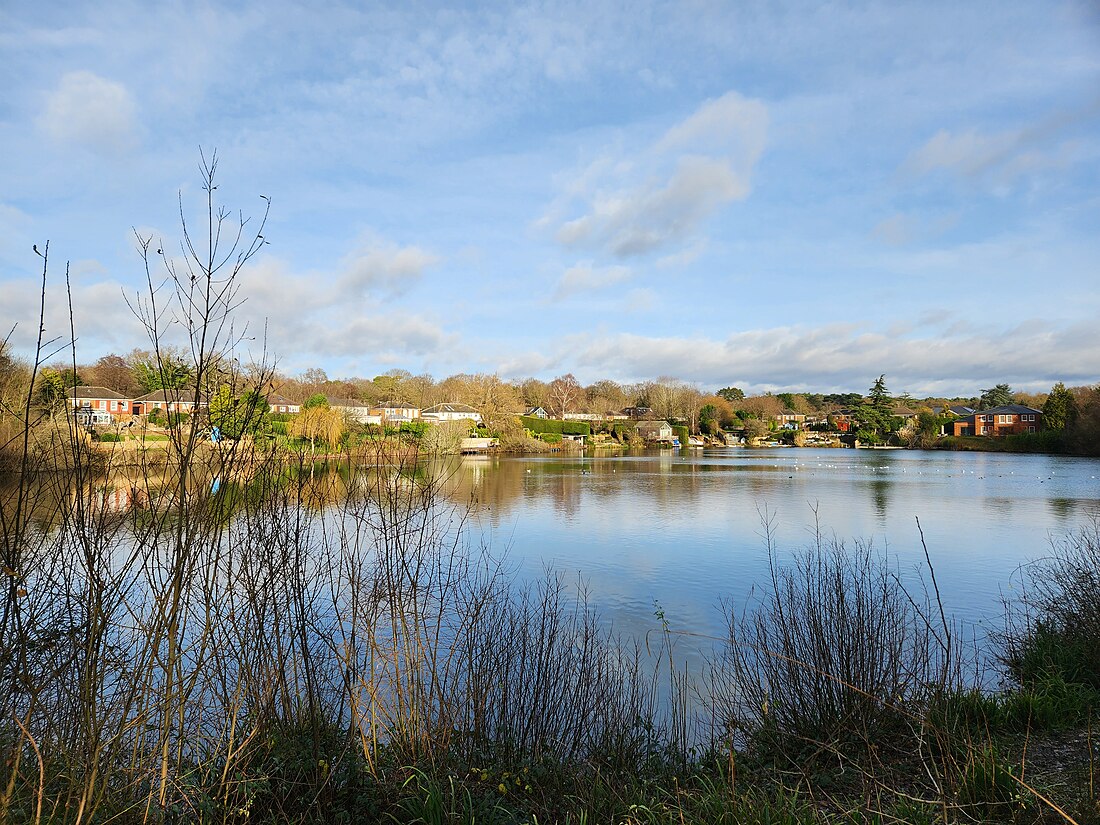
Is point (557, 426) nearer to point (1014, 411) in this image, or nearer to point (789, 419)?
point (789, 419)

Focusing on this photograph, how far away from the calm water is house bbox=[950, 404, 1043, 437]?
41.9 meters

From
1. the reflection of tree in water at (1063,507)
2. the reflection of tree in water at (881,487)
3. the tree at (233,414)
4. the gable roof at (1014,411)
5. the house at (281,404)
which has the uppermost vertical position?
the gable roof at (1014,411)

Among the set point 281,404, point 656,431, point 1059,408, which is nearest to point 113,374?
point 281,404

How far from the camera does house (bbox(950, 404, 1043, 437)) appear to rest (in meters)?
74.1

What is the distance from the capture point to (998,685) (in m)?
7.53

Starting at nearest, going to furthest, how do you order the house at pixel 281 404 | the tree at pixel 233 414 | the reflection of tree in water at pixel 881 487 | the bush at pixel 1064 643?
the tree at pixel 233 414 → the house at pixel 281 404 → the bush at pixel 1064 643 → the reflection of tree in water at pixel 881 487

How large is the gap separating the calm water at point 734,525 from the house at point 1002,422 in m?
41.9

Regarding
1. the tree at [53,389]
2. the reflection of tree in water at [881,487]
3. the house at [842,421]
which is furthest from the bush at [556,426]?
the tree at [53,389]

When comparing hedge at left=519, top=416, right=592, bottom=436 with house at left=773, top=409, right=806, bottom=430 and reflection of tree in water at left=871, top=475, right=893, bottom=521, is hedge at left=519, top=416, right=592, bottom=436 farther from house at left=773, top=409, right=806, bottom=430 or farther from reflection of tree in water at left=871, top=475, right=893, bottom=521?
reflection of tree in water at left=871, top=475, right=893, bottom=521

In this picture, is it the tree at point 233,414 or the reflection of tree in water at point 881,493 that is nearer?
the tree at point 233,414

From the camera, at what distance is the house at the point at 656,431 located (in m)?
87.3

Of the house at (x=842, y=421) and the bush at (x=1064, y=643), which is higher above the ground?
the house at (x=842, y=421)

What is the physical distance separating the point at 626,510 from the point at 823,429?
8923 centimetres

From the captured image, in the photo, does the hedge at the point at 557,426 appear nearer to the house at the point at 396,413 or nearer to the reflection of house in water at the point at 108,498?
the house at the point at 396,413
